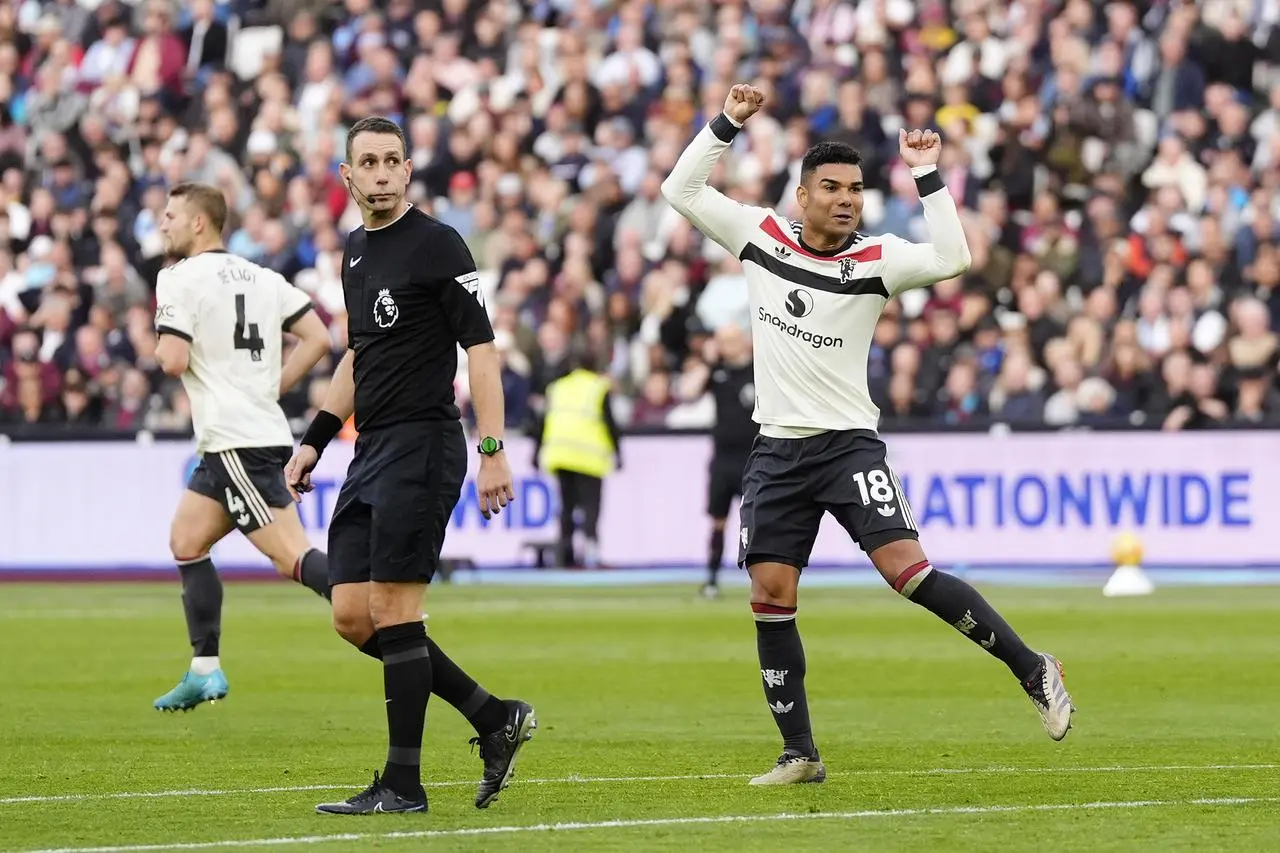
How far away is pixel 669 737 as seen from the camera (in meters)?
11.0

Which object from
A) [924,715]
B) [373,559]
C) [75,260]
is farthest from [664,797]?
[75,260]

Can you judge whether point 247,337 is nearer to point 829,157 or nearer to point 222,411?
point 222,411

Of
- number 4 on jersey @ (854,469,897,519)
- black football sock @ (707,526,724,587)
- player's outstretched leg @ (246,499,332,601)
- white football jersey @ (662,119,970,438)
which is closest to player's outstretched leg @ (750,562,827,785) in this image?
number 4 on jersey @ (854,469,897,519)

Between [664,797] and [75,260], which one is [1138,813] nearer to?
[664,797]

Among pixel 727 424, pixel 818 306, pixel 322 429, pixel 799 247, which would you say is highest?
pixel 799 247

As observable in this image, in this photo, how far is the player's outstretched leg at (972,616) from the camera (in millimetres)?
9141

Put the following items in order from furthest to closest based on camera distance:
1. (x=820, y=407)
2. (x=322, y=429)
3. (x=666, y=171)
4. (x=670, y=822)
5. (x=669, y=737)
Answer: (x=666, y=171) < (x=669, y=737) < (x=820, y=407) < (x=322, y=429) < (x=670, y=822)

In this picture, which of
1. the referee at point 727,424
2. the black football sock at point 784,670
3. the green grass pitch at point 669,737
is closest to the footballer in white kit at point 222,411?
the green grass pitch at point 669,737

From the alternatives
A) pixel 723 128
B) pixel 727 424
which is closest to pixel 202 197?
pixel 723 128

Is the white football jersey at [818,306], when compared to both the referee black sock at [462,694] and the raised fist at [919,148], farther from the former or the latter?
the referee black sock at [462,694]

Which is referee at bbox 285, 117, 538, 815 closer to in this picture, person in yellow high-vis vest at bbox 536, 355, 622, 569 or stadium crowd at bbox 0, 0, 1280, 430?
person in yellow high-vis vest at bbox 536, 355, 622, 569

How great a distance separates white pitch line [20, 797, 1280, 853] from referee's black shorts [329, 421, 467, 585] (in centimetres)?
94

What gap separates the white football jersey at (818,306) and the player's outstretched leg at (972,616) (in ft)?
1.80

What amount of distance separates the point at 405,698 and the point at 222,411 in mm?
4404
